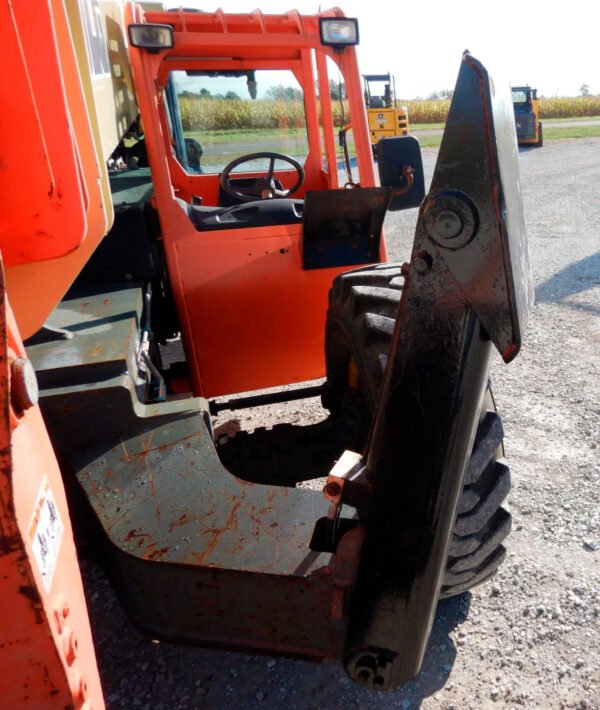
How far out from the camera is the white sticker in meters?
0.91

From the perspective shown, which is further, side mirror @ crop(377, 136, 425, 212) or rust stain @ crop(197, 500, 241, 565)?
side mirror @ crop(377, 136, 425, 212)

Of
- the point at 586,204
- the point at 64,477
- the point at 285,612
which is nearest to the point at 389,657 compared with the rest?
the point at 285,612

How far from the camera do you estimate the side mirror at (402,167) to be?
7.39ft

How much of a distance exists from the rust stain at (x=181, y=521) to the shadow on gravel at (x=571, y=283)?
16.2ft

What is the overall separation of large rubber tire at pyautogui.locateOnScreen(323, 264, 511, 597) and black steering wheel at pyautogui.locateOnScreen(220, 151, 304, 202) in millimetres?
1330

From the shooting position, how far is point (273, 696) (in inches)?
81.7

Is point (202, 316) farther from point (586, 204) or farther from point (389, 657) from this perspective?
point (586, 204)

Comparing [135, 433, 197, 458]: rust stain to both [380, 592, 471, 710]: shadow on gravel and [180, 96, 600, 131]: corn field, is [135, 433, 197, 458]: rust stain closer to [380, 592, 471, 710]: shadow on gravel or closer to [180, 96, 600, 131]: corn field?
[380, 592, 471, 710]: shadow on gravel

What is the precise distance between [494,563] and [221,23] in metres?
2.38

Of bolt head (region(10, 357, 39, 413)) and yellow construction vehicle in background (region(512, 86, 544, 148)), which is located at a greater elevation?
yellow construction vehicle in background (region(512, 86, 544, 148))

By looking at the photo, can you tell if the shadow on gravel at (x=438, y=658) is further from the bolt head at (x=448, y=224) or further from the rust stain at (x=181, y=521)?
the bolt head at (x=448, y=224)

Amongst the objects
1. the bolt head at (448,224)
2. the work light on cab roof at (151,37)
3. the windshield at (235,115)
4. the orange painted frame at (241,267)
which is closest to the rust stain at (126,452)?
the bolt head at (448,224)

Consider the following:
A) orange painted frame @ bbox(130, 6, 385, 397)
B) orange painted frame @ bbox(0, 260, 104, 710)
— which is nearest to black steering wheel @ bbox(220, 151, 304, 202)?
orange painted frame @ bbox(130, 6, 385, 397)

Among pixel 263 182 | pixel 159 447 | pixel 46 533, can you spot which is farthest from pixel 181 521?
pixel 263 182
